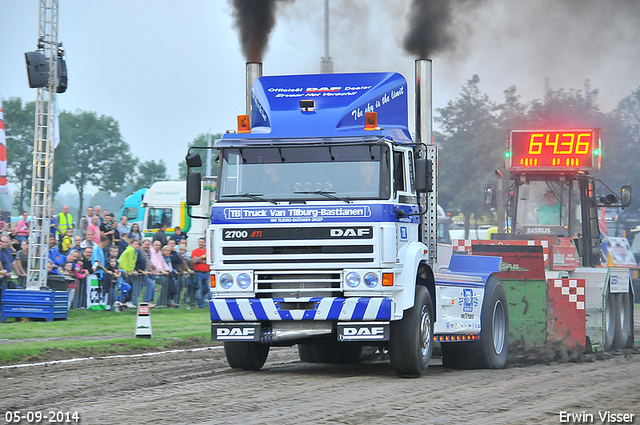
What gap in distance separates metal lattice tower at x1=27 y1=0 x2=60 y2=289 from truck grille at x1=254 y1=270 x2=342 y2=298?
9246mm

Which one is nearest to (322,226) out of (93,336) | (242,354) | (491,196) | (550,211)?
(242,354)

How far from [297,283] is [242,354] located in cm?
142

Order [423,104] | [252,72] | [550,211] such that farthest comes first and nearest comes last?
[550,211]
[252,72]
[423,104]

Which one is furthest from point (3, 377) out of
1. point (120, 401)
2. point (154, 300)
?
point (154, 300)

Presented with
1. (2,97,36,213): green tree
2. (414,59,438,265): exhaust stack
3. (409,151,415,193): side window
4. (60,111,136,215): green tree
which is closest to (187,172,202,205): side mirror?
(409,151,415,193): side window

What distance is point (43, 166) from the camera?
18703 mm

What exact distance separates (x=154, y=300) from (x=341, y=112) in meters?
11.8

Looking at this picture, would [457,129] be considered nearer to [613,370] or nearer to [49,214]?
[49,214]

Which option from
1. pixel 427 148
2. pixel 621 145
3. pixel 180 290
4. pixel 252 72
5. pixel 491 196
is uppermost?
pixel 621 145

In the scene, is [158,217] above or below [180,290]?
above

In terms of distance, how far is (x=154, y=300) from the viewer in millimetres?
21406

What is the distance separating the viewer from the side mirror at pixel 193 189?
10906mm

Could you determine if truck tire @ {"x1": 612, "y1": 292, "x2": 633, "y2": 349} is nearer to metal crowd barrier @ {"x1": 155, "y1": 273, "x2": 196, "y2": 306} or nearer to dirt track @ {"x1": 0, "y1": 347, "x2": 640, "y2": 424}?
dirt track @ {"x1": 0, "y1": 347, "x2": 640, "y2": 424}

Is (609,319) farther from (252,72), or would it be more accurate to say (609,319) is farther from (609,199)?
(252,72)
